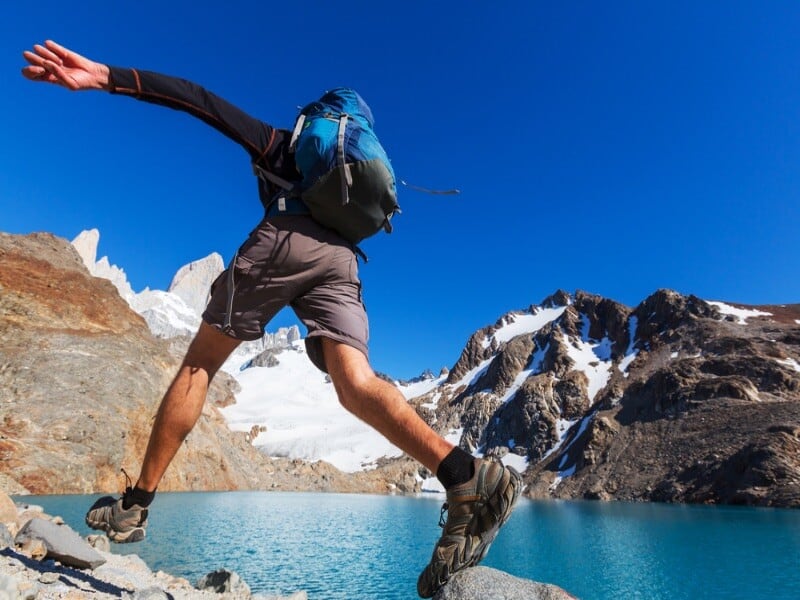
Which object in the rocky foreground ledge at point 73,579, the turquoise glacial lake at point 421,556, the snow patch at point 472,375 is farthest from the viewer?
the snow patch at point 472,375

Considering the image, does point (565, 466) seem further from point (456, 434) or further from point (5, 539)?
point (5, 539)

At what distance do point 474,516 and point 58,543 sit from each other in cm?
503

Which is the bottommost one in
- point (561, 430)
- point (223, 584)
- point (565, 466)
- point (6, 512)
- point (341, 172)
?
point (565, 466)

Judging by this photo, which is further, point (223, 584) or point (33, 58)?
point (223, 584)

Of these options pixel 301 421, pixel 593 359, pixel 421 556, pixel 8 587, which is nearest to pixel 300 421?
pixel 301 421

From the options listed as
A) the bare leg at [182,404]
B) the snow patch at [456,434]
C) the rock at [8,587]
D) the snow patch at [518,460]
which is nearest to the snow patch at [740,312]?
the snow patch at [518,460]

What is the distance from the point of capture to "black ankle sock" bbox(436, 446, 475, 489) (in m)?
2.64

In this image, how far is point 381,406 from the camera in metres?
2.75

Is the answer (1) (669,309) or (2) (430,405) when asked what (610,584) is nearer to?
(1) (669,309)

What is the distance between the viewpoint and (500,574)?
4711mm

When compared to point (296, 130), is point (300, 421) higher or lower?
lower

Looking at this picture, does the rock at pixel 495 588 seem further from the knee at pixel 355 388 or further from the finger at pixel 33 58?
the finger at pixel 33 58

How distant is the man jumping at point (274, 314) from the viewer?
2.64 metres

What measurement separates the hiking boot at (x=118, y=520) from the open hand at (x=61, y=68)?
2505 millimetres
